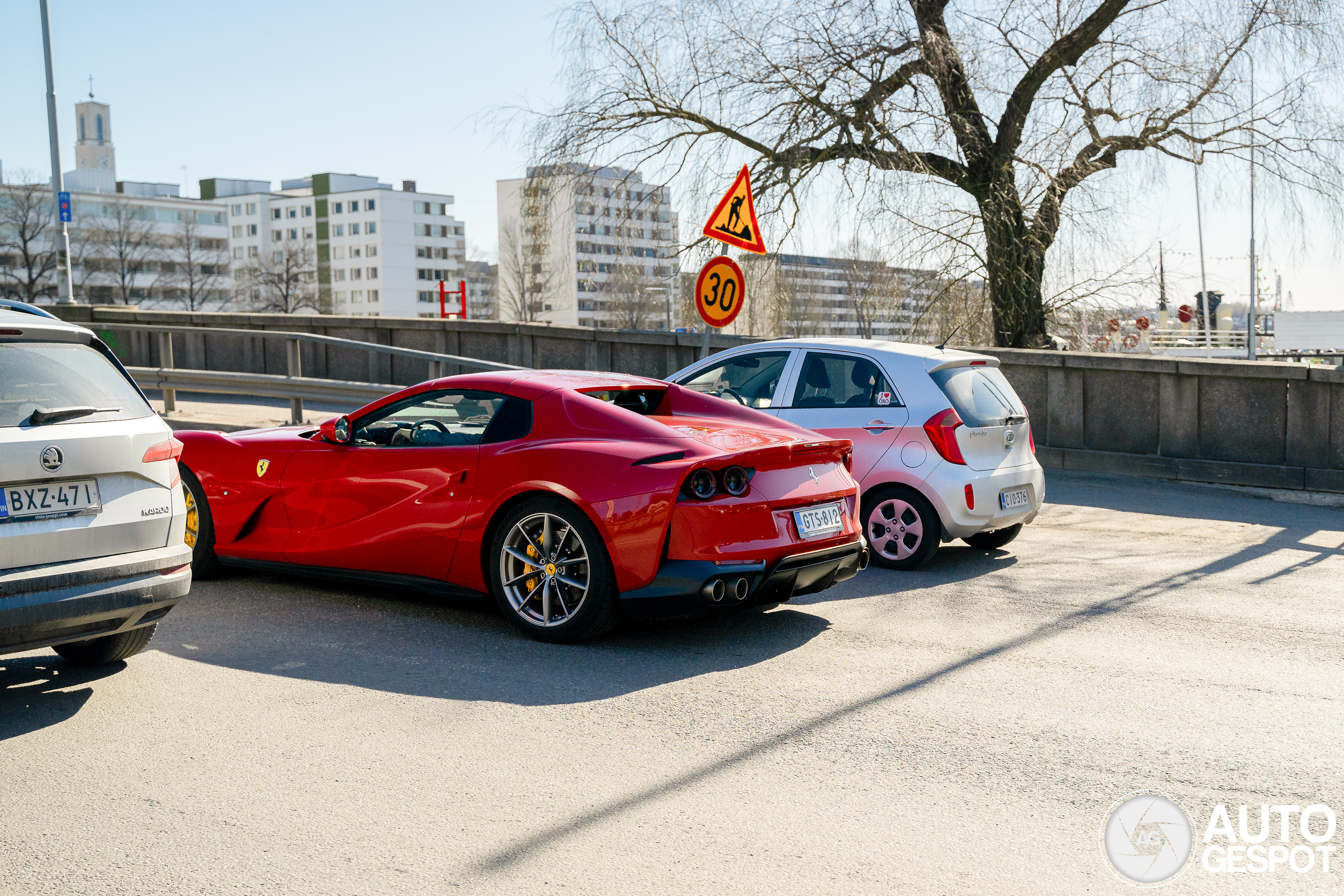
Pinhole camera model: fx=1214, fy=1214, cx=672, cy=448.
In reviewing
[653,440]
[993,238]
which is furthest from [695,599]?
[993,238]

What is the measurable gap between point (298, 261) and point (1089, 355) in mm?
122899

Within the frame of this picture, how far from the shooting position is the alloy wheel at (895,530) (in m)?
8.09

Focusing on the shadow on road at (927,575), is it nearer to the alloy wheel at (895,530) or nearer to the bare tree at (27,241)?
the alloy wheel at (895,530)

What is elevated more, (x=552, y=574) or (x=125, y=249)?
(x=125, y=249)

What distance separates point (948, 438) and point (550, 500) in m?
3.13

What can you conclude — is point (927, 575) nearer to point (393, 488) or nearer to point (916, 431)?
point (916, 431)

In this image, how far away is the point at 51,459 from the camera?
464 cm

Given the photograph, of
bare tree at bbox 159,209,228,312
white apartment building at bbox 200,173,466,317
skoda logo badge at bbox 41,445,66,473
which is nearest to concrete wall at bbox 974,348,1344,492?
skoda logo badge at bbox 41,445,66,473

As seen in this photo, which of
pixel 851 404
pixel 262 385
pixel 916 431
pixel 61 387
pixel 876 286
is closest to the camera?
pixel 61 387

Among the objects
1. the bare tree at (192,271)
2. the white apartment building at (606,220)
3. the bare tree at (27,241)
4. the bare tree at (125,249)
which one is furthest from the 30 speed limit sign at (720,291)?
the bare tree at (192,271)

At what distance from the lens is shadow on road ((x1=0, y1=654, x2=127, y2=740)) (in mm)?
4773

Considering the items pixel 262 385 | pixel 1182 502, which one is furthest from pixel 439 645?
pixel 262 385

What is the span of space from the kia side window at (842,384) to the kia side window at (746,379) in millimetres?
206

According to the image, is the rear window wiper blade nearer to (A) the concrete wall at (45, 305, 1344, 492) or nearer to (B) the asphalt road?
(B) the asphalt road
